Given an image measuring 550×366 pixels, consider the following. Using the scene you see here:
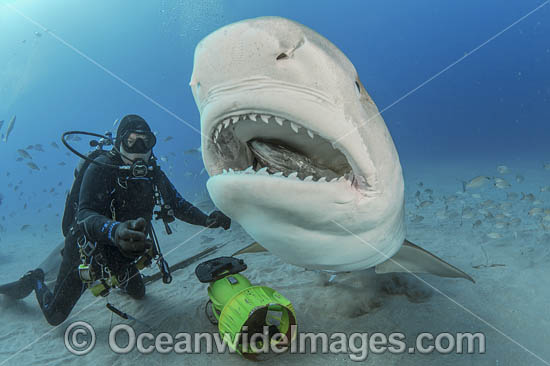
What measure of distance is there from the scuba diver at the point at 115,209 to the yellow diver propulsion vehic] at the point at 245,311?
30.6 inches

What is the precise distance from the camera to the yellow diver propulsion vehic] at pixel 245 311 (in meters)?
2.17

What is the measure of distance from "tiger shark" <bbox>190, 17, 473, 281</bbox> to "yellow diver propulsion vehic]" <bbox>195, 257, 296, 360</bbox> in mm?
670

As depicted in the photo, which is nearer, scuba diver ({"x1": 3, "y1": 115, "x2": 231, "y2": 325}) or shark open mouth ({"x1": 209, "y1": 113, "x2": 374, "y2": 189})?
shark open mouth ({"x1": 209, "y1": 113, "x2": 374, "y2": 189})

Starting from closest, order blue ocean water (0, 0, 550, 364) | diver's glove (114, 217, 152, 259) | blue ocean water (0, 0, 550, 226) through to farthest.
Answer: diver's glove (114, 217, 152, 259), blue ocean water (0, 0, 550, 364), blue ocean water (0, 0, 550, 226)

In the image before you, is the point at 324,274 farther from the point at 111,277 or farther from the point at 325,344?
the point at 111,277

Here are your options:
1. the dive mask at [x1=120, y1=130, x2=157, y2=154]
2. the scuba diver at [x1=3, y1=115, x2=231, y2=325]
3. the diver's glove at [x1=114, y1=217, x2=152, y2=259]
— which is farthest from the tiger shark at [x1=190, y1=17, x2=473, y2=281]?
the dive mask at [x1=120, y1=130, x2=157, y2=154]

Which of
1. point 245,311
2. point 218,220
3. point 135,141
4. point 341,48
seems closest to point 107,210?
point 135,141

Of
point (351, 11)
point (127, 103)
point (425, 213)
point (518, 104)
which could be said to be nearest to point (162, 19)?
point (127, 103)

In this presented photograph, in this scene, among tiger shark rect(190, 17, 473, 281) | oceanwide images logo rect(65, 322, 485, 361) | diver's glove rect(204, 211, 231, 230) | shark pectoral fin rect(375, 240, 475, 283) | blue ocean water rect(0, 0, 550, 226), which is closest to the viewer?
tiger shark rect(190, 17, 473, 281)

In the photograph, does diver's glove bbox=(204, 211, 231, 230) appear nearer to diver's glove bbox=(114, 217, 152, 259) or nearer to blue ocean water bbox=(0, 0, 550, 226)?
diver's glove bbox=(114, 217, 152, 259)

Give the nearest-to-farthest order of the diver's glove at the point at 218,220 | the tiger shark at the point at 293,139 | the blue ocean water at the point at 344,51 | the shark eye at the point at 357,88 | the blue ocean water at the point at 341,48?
the tiger shark at the point at 293,139 < the shark eye at the point at 357,88 < the diver's glove at the point at 218,220 < the blue ocean water at the point at 341,48 < the blue ocean water at the point at 344,51

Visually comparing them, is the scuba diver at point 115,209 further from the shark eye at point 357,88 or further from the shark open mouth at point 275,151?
the shark eye at point 357,88

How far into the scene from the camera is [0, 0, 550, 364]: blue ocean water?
72938mm

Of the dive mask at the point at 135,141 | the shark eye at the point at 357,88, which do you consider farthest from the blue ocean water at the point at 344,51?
the shark eye at the point at 357,88
